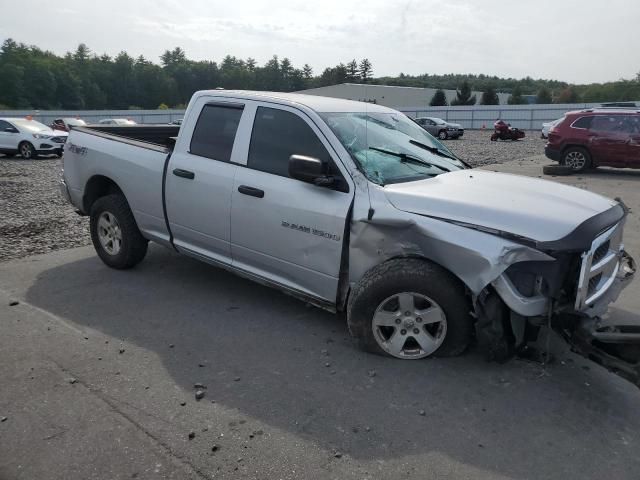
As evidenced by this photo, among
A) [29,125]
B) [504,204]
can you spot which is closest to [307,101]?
[504,204]

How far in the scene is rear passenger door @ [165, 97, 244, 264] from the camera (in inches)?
182

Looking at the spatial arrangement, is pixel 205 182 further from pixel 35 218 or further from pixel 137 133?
pixel 35 218

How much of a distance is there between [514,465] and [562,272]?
1.25 metres

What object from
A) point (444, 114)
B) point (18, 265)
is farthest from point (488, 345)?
point (444, 114)

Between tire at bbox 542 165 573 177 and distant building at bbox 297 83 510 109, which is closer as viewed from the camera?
tire at bbox 542 165 573 177

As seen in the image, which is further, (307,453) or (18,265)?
(18,265)

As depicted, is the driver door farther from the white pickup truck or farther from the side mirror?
the side mirror

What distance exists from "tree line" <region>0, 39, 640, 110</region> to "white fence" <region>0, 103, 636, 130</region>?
33.2m

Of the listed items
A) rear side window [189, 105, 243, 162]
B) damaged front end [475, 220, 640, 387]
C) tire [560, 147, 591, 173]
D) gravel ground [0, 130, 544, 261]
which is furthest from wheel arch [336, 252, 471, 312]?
tire [560, 147, 591, 173]

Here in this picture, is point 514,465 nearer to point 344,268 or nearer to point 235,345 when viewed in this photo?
point 344,268

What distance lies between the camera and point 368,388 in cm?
348

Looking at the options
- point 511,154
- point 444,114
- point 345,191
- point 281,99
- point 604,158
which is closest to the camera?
point 345,191

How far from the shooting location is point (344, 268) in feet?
13.0

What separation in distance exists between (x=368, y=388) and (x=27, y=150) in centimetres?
1882
